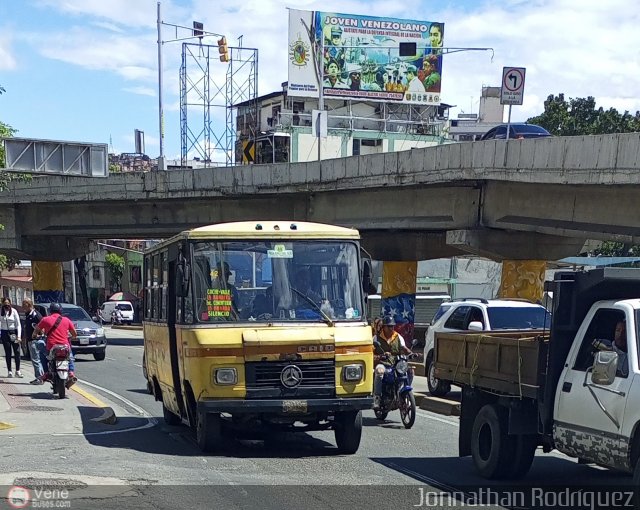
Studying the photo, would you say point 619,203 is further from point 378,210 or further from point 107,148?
point 107,148

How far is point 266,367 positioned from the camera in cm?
1091

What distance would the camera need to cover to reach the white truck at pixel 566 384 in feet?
25.4

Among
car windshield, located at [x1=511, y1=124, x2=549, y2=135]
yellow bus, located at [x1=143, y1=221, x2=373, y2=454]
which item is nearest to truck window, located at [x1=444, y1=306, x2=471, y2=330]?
yellow bus, located at [x1=143, y1=221, x2=373, y2=454]

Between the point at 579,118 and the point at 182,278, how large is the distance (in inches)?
2236

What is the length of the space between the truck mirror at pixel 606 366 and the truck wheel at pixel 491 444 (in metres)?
1.99

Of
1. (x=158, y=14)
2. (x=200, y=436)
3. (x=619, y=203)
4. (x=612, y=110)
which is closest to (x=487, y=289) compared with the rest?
(x=612, y=110)

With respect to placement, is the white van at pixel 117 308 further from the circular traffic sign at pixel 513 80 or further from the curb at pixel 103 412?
→ the curb at pixel 103 412

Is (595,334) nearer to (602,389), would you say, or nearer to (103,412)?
(602,389)

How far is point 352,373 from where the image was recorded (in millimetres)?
11125

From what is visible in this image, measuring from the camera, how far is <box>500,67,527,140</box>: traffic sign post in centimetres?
2194

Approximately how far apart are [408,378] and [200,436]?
4.36m

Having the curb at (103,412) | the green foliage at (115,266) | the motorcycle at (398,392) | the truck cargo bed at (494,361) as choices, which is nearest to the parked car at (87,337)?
the curb at (103,412)

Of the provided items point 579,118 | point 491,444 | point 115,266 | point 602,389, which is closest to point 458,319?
point 491,444

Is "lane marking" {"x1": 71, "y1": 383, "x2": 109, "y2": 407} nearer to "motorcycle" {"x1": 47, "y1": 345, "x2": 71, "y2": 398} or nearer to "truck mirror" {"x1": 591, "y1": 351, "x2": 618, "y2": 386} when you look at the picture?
"motorcycle" {"x1": 47, "y1": 345, "x2": 71, "y2": 398}
